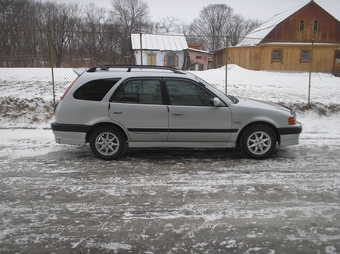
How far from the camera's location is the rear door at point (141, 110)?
516cm

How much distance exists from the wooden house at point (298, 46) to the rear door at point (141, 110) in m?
24.4

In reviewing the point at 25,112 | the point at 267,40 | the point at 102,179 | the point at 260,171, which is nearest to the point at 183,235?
the point at 102,179

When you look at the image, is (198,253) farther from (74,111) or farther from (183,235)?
(74,111)

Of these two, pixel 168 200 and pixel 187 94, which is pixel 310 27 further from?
pixel 168 200

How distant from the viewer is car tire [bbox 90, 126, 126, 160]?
521 cm

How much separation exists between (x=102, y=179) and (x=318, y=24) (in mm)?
31898

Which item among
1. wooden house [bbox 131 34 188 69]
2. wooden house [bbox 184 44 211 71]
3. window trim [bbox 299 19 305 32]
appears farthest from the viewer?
wooden house [bbox 184 44 211 71]

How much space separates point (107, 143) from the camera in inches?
207

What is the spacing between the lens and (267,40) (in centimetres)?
2781

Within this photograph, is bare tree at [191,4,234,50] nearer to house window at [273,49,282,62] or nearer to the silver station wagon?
house window at [273,49,282,62]

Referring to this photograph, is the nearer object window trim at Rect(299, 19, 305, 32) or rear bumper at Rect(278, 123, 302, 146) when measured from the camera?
rear bumper at Rect(278, 123, 302, 146)

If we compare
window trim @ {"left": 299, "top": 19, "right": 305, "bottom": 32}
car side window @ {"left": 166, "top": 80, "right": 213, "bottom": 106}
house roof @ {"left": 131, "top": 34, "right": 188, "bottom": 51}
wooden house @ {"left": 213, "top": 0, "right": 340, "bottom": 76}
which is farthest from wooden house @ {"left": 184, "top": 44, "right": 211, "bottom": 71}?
car side window @ {"left": 166, "top": 80, "right": 213, "bottom": 106}

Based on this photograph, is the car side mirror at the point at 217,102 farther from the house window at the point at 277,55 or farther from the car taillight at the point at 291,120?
the house window at the point at 277,55

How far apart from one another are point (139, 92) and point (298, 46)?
26821mm
